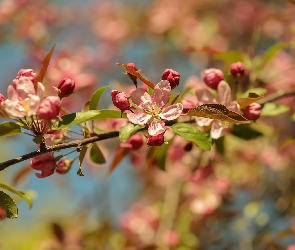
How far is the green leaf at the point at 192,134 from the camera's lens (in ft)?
3.38

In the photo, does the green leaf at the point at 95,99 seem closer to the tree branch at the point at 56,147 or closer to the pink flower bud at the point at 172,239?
the tree branch at the point at 56,147

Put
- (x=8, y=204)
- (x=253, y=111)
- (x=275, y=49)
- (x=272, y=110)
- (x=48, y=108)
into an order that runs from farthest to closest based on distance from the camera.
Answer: (x=275, y=49), (x=272, y=110), (x=253, y=111), (x=8, y=204), (x=48, y=108)

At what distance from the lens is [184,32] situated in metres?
4.25

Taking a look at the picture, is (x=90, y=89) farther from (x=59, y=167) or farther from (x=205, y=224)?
(x=59, y=167)

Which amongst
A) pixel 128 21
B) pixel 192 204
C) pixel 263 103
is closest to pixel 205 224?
pixel 192 204

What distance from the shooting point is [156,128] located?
1.00 m

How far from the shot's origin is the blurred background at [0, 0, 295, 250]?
2.23 m

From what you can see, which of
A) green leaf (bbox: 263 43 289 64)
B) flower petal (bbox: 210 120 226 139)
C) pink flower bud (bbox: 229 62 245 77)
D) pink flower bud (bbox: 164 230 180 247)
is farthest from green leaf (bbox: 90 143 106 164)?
pink flower bud (bbox: 164 230 180 247)

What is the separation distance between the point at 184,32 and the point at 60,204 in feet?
10.5

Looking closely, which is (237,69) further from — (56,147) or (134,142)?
(56,147)

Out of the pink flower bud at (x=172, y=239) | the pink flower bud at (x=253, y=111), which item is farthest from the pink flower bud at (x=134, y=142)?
the pink flower bud at (x=172, y=239)

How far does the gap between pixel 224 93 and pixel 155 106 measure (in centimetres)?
24

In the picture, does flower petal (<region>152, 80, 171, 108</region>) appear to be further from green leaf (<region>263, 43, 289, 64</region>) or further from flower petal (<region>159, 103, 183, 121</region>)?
green leaf (<region>263, 43, 289, 64</region>)

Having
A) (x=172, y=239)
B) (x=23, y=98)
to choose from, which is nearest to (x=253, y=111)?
(x=23, y=98)
